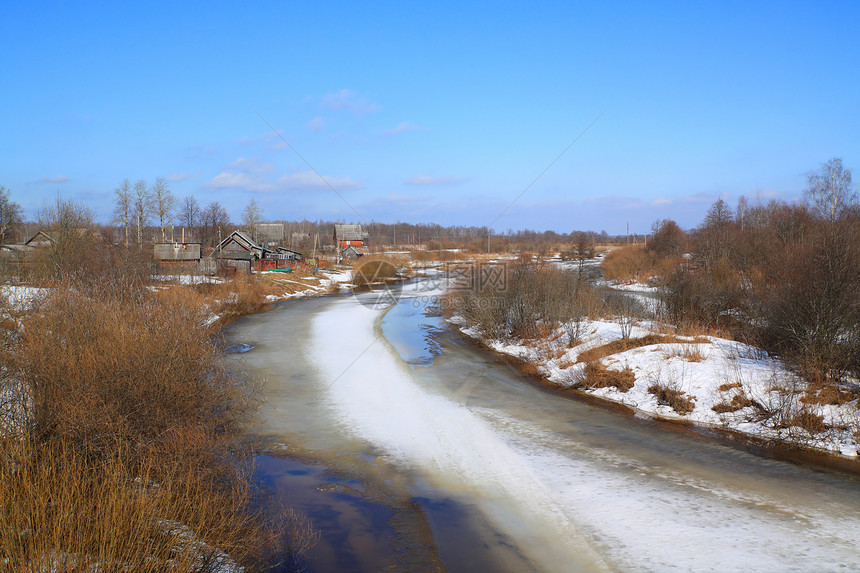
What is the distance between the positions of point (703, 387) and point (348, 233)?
252 feet

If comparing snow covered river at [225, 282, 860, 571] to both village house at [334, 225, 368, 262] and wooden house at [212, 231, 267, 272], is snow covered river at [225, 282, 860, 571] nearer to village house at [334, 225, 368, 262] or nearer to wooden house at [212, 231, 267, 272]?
wooden house at [212, 231, 267, 272]

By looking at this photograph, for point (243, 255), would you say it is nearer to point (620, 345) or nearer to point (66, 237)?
point (66, 237)

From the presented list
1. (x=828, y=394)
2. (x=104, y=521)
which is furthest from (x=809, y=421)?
(x=104, y=521)

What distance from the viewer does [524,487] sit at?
9000mm

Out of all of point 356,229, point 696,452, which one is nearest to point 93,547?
point 696,452

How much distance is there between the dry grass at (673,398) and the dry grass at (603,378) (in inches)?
29.7

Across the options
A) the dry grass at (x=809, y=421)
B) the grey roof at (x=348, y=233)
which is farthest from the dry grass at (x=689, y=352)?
the grey roof at (x=348, y=233)

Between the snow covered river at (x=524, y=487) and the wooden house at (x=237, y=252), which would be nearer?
the snow covered river at (x=524, y=487)

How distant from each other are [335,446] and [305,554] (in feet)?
13.6

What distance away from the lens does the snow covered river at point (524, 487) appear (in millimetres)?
6914

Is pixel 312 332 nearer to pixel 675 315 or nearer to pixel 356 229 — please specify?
pixel 675 315

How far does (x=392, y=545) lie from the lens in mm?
7148

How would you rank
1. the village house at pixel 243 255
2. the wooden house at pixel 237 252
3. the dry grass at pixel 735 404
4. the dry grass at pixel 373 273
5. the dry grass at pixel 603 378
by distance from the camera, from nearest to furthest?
the dry grass at pixel 735 404 < the dry grass at pixel 603 378 < the wooden house at pixel 237 252 < the village house at pixel 243 255 < the dry grass at pixel 373 273

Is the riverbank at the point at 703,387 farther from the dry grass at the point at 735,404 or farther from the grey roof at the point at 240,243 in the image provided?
the grey roof at the point at 240,243
